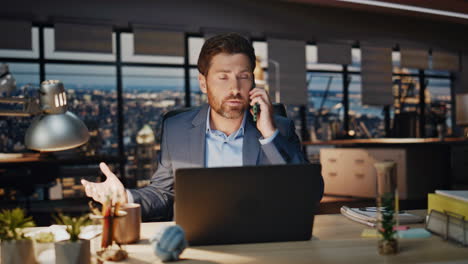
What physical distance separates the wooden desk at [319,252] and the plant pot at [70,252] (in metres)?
0.16

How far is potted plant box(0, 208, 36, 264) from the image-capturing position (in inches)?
41.8

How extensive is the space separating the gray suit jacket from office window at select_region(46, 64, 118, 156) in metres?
4.17

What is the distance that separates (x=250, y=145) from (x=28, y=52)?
504 centimetres

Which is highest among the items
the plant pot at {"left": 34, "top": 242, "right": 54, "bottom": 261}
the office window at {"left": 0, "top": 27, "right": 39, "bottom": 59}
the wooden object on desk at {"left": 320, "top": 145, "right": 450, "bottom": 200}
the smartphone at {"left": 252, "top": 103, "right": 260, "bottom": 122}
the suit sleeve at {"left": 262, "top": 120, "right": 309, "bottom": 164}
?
the office window at {"left": 0, "top": 27, "right": 39, "bottom": 59}

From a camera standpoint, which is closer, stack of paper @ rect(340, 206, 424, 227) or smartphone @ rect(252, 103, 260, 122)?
stack of paper @ rect(340, 206, 424, 227)

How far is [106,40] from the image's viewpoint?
6.27 metres

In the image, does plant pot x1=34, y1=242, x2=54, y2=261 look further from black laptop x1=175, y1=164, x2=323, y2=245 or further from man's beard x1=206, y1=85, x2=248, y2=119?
man's beard x1=206, y1=85, x2=248, y2=119

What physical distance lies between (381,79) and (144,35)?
175 inches

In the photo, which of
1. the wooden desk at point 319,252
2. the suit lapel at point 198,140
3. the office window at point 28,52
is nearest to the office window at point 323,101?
the office window at point 28,52

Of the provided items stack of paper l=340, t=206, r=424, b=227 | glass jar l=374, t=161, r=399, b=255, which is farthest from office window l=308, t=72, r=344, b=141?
glass jar l=374, t=161, r=399, b=255

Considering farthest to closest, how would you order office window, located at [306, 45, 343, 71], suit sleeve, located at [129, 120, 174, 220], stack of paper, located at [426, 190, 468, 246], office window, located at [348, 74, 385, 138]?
office window, located at [348, 74, 385, 138], office window, located at [306, 45, 343, 71], suit sleeve, located at [129, 120, 174, 220], stack of paper, located at [426, 190, 468, 246]

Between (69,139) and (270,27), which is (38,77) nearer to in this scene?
(270,27)

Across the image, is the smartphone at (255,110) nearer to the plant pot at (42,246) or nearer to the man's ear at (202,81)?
the man's ear at (202,81)

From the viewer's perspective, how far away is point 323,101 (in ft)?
24.2
